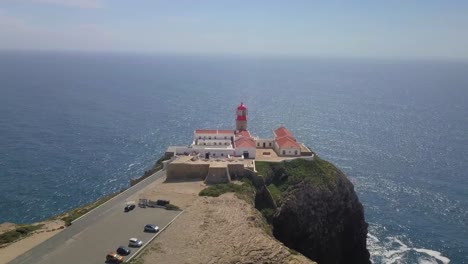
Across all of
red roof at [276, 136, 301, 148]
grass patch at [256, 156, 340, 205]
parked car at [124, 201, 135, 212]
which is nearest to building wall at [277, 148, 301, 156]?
red roof at [276, 136, 301, 148]

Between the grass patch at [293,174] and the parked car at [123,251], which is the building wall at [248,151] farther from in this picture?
the parked car at [123,251]

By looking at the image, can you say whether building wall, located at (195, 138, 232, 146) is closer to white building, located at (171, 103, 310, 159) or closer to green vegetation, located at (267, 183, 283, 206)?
white building, located at (171, 103, 310, 159)

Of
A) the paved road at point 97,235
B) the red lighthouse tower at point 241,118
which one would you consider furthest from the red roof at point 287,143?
the paved road at point 97,235

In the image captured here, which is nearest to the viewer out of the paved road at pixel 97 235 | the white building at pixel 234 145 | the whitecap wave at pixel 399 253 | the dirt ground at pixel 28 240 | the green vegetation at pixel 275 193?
the paved road at pixel 97 235

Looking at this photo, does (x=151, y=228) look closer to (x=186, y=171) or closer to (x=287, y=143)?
(x=186, y=171)

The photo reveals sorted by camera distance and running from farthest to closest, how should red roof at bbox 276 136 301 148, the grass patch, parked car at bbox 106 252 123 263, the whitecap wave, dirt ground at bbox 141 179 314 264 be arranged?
red roof at bbox 276 136 301 148
the whitecap wave
the grass patch
dirt ground at bbox 141 179 314 264
parked car at bbox 106 252 123 263

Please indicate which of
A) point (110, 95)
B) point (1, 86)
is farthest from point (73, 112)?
point (1, 86)
